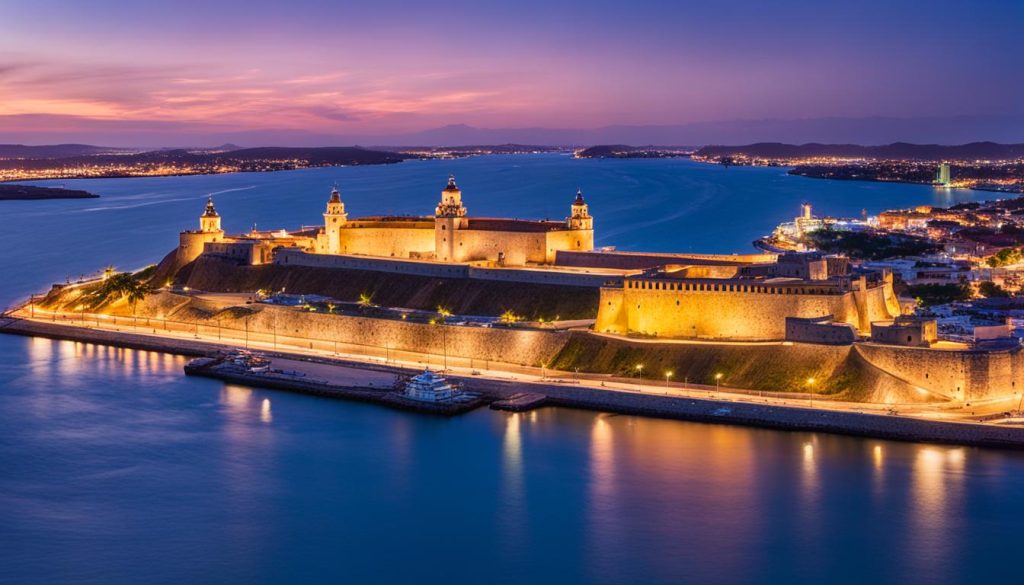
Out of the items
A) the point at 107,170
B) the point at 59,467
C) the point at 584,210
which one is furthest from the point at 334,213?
the point at 107,170

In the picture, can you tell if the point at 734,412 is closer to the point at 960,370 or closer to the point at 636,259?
the point at 960,370

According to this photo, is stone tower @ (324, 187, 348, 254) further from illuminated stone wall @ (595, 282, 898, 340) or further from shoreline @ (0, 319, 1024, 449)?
illuminated stone wall @ (595, 282, 898, 340)

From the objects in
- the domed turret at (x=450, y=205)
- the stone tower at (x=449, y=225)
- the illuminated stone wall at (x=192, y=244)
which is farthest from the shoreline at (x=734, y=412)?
the illuminated stone wall at (x=192, y=244)

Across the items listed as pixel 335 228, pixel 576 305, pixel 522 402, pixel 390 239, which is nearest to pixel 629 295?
pixel 576 305

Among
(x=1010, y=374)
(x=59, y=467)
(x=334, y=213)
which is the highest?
(x=334, y=213)

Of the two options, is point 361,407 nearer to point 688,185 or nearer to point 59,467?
point 59,467

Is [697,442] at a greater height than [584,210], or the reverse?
[584,210]
